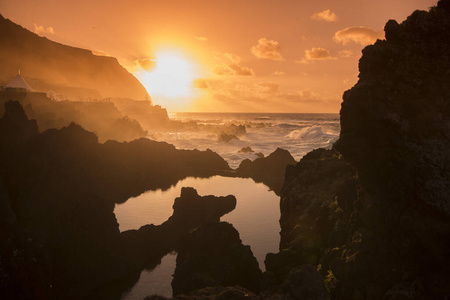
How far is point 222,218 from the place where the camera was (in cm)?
2573

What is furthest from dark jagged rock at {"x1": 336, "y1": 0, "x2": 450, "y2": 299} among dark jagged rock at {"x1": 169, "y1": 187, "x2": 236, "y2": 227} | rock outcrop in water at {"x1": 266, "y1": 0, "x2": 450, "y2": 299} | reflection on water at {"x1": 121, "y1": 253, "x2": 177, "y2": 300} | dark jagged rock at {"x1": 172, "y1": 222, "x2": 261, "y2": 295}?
dark jagged rock at {"x1": 169, "y1": 187, "x2": 236, "y2": 227}

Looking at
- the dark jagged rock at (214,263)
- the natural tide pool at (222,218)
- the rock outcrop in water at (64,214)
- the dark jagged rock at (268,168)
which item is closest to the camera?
the rock outcrop in water at (64,214)

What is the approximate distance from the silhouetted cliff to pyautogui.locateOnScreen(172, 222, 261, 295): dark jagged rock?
111078 millimetres

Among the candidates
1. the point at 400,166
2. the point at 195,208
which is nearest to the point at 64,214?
the point at 195,208

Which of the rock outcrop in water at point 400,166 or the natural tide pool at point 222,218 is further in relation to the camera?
the natural tide pool at point 222,218

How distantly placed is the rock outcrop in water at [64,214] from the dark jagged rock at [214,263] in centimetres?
471

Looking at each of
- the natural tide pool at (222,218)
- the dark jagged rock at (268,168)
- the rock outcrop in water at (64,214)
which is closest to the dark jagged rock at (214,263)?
the natural tide pool at (222,218)

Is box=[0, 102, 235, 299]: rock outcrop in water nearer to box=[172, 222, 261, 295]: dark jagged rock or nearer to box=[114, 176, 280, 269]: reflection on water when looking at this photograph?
box=[114, 176, 280, 269]: reflection on water

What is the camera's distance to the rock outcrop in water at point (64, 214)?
44.4ft

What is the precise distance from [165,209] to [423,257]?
23078mm

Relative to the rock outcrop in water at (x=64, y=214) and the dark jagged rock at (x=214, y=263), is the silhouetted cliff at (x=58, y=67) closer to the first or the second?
the rock outcrop in water at (x=64, y=214)

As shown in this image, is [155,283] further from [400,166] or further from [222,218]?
[400,166]

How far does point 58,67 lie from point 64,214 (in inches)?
6031

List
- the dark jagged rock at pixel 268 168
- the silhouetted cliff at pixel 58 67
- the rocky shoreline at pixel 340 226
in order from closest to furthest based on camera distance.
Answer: the rocky shoreline at pixel 340 226 → the dark jagged rock at pixel 268 168 → the silhouetted cliff at pixel 58 67
